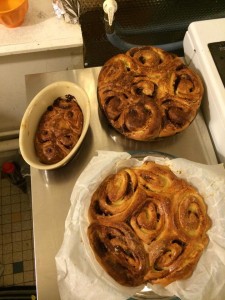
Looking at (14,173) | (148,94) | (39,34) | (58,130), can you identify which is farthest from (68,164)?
(14,173)

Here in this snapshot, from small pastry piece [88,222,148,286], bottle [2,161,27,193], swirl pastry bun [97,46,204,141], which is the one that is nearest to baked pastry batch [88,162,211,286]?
small pastry piece [88,222,148,286]

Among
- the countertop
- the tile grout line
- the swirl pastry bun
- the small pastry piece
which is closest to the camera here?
the small pastry piece

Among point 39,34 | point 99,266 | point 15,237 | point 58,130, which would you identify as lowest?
point 15,237

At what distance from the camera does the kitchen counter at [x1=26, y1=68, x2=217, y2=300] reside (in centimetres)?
65

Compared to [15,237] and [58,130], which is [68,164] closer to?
[58,130]

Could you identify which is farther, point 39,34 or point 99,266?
point 39,34

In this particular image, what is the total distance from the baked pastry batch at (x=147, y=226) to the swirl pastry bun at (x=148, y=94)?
101 millimetres

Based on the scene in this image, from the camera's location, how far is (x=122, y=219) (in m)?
0.59

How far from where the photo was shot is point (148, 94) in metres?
0.70

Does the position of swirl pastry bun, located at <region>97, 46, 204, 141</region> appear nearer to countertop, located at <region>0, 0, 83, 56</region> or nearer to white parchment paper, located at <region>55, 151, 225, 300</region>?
white parchment paper, located at <region>55, 151, 225, 300</region>

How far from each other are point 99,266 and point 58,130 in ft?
0.99

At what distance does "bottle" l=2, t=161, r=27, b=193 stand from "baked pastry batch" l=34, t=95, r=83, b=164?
60cm

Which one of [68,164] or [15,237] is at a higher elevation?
[68,164]

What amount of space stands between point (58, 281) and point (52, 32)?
2.09ft
